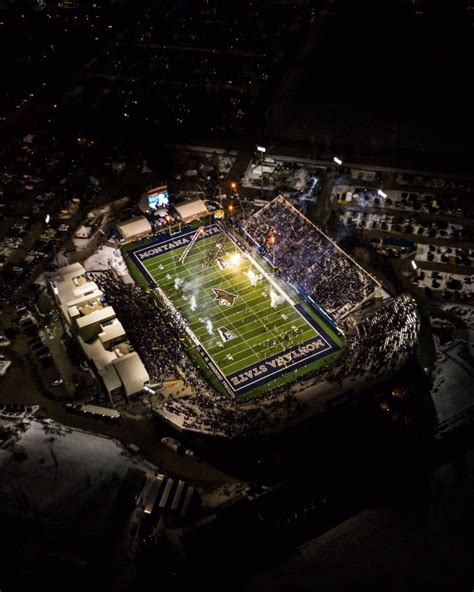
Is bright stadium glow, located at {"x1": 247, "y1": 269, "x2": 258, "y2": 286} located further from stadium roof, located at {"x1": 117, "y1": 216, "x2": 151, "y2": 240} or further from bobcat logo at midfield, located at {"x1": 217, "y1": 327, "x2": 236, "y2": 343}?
stadium roof, located at {"x1": 117, "y1": 216, "x2": 151, "y2": 240}

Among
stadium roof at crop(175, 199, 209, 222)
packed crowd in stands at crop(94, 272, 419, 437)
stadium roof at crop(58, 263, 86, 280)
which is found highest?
stadium roof at crop(175, 199, 209, 222)

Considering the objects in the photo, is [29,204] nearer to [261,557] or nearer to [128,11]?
[261,557]

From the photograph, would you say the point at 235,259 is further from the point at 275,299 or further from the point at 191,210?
the point at 191,210

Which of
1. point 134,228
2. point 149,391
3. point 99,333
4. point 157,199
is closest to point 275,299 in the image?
point 149,391

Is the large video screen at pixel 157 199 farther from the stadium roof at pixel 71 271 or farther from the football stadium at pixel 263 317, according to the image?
the stadium roof at pixel 71 271

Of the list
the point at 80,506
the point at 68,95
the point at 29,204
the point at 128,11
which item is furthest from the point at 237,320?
the point at 128,11

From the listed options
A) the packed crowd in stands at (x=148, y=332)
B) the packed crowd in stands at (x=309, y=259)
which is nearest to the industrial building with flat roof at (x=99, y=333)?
the packed crowd in stands at (x=148, y=332)

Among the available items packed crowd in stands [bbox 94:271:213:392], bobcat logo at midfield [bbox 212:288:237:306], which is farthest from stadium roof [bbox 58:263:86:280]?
bobcat logo at midfield [bbox 212:288:237:306]
